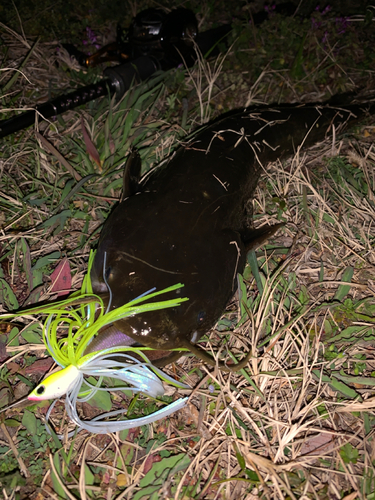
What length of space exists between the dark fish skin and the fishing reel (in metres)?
1.30

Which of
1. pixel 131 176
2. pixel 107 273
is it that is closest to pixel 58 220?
pixel 131 176

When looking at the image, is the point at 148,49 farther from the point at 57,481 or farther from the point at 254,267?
the point at 57,481

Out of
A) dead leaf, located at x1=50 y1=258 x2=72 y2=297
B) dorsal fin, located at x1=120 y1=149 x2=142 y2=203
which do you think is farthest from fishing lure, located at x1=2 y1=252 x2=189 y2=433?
dorsal fin, located at x1=120 y1=149 x2=142 y2=203

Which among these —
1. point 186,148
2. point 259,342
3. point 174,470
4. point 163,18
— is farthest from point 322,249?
point 163,18

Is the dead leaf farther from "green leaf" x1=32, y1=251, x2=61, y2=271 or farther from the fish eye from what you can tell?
the fish eye

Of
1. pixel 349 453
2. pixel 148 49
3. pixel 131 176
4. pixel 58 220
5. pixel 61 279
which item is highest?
pixel 148 49

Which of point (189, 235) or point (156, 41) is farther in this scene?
point (156, 41)

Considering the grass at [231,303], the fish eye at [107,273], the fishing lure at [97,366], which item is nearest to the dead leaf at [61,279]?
the grass at [231,303]

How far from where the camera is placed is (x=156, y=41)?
3.82m

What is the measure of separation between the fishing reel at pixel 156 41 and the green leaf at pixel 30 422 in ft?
10.2

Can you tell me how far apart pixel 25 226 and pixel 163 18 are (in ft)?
7.95

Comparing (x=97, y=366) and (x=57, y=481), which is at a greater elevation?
(x=97, y=366)

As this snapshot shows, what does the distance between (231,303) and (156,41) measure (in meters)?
2.64

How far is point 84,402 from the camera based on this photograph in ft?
7.23
